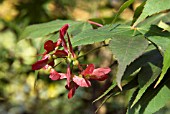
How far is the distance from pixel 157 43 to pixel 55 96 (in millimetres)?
1382

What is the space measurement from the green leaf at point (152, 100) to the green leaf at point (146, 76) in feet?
0.09

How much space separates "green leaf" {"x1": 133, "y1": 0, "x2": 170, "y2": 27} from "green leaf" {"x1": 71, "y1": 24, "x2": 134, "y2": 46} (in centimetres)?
6

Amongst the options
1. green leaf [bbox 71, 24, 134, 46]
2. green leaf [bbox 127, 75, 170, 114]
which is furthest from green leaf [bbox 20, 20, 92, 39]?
green leaf [bbox 127, 75, 170, 114]

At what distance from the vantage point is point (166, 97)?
0.80 meters

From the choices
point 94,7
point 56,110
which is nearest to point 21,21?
point 94,7

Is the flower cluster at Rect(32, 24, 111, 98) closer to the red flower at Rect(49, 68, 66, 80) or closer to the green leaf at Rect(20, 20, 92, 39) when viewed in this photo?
the red flower at Rect(49, 68, 66, 80)

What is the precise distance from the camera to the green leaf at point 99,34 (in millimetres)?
809

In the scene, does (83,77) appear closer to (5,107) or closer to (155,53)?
(155,53)

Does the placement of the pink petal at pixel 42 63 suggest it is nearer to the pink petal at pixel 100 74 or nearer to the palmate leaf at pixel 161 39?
the pink petal at pixel 100 74

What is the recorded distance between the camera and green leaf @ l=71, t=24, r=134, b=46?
81 centimetres

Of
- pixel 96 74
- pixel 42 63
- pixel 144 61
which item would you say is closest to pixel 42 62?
pixel 42 63

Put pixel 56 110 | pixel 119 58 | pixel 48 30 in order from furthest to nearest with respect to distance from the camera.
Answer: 1. pixel 56 110
2. pixel 48 30
3. pixel 119 58

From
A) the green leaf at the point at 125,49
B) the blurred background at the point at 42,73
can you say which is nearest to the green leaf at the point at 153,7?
the green leaf at the point at 125,49

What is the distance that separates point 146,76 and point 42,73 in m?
1.27
